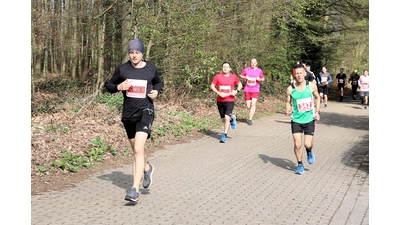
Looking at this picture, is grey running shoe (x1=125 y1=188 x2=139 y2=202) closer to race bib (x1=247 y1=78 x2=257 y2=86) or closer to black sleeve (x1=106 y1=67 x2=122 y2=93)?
black sleeve (x1=106 y1=67 x2=122 y2=93)

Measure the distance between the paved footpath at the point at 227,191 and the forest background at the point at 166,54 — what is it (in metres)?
0.86

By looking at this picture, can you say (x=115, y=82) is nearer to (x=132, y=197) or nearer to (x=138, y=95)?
(x=138, y=95)

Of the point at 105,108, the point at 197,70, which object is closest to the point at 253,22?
the point at 197,70

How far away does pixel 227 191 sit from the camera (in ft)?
26.0

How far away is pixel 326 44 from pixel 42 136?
27.9 meters

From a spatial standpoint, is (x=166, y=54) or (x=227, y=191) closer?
(x=227, y=191)

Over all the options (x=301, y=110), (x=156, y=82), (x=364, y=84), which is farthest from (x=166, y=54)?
(x=364, y=84)

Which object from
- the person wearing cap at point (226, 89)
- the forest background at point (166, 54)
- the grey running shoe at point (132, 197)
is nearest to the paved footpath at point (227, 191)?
the grey running shoe at point (132, 197)

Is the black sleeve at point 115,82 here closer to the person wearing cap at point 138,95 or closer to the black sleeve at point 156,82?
the person wearing cap at point 138,95

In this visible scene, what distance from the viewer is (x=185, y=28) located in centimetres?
1852

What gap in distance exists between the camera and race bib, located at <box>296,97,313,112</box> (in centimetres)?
966

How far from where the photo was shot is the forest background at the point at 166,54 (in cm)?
1064

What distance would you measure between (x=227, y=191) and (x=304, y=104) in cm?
260

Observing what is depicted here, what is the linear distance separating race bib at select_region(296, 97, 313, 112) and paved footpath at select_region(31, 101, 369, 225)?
1122mm
